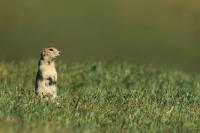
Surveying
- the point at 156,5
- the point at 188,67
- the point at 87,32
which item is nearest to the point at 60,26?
the point at 87,32

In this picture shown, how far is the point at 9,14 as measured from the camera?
35.2m

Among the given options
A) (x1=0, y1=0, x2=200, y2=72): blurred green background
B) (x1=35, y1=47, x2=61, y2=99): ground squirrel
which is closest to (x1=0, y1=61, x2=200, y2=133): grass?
(x1=35, y1=47, x2=61, y2=99): ground squirrel

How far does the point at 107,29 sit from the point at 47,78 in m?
19.1

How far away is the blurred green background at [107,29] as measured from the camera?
32062 millimetres

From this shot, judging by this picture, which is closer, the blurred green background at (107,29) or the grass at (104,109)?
the grass at (104,109)

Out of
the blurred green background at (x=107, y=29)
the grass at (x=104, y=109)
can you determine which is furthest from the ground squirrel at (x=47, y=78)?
the blurred green background at (x=107, y=29)

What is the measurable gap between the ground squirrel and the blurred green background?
13442 millimetres

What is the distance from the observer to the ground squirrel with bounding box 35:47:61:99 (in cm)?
1602

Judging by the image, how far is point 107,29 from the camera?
115ft

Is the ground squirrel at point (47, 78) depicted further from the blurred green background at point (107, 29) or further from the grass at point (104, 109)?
the blurred green background at point (107, 29)

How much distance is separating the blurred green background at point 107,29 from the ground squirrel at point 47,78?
13.4 metres

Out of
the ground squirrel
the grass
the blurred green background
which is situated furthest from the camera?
the blurred green background

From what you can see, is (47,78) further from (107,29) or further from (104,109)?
(107,29)

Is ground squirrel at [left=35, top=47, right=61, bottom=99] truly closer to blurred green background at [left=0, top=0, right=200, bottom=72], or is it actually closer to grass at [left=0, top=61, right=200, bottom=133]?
grass at [left=0, top=61, right=200, bottom=133]
